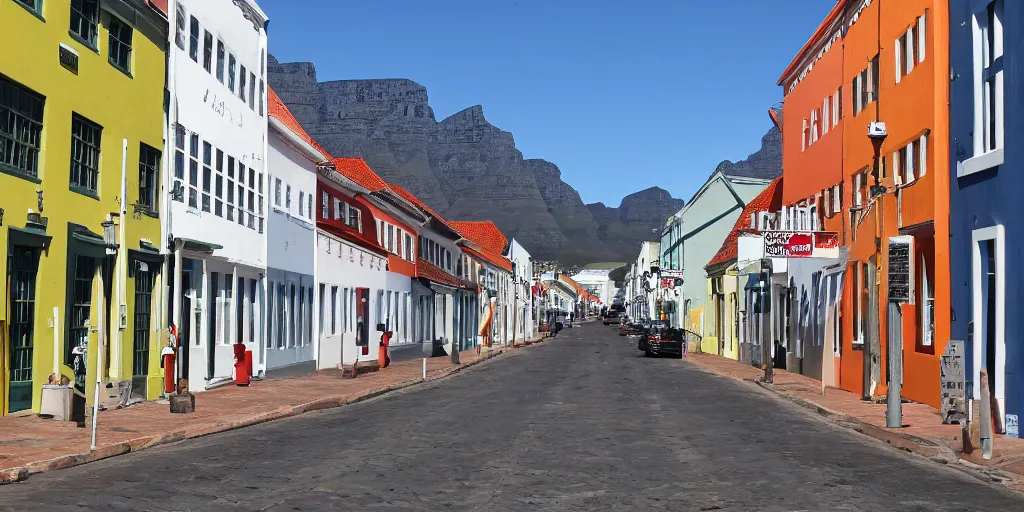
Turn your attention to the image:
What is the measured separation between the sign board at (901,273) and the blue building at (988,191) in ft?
4.31

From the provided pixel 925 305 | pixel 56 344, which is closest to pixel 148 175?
pixel 56 344

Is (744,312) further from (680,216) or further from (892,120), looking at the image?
(680,216)

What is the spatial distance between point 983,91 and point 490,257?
77.8 metres

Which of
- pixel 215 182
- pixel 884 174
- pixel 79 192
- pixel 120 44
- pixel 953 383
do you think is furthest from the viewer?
pixel 215 182

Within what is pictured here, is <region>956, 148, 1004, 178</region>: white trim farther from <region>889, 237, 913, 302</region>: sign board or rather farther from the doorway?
<region>889, 237, 913, 302</region>: sign board

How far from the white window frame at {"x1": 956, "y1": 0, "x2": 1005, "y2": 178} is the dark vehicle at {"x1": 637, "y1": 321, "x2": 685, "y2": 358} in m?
38.5

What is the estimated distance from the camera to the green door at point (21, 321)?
18.3 m

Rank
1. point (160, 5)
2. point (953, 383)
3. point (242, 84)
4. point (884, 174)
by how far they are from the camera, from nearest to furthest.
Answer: point (953, 383)
point (160, 5)
point (884, 174)
point (242, 84)

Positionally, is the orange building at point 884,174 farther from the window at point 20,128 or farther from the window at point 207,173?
the window at point 207,173

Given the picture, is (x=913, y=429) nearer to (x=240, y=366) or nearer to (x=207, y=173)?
(x=240, y=366)

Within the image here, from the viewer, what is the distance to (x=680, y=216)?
87500 mm

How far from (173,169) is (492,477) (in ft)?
51.3

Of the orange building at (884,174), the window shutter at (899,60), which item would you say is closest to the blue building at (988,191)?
the orange building at (884,174)

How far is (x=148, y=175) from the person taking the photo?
979 inches
